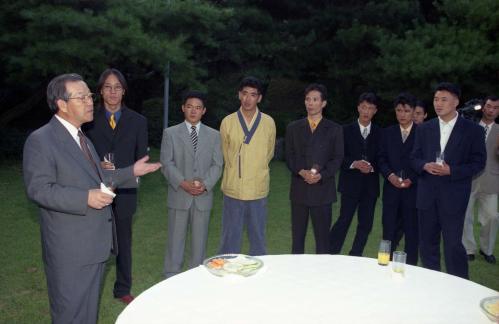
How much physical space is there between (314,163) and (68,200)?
9.10 ft

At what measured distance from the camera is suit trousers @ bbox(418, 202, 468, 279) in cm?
462

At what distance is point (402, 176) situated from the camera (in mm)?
5422

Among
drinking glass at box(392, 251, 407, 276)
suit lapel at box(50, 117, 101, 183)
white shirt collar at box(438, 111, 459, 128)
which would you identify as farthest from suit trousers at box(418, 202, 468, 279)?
suit lapel at box(50, 117, 101, 183)

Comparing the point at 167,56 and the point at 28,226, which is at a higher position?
the point at 167,56

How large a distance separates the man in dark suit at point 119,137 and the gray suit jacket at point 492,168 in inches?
153

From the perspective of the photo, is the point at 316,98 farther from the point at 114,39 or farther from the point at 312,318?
the point at 114,39

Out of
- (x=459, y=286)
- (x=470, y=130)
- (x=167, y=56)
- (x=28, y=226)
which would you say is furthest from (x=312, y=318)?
(x=167, y=56)

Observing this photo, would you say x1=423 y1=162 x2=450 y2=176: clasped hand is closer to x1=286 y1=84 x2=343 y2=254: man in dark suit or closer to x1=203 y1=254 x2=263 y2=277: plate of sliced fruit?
x1=286 y1=84 x2=343 y2=254: man in dark suit

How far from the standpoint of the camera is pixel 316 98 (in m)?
5.09

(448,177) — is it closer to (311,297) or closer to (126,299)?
(311,297)

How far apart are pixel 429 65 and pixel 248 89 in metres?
7.77

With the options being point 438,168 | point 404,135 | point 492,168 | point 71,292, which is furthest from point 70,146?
point 492,168

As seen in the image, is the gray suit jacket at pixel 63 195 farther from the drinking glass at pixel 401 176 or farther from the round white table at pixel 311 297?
the drinking glass at pixel 401 176

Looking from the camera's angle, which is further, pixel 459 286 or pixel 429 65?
pixel 429 65
